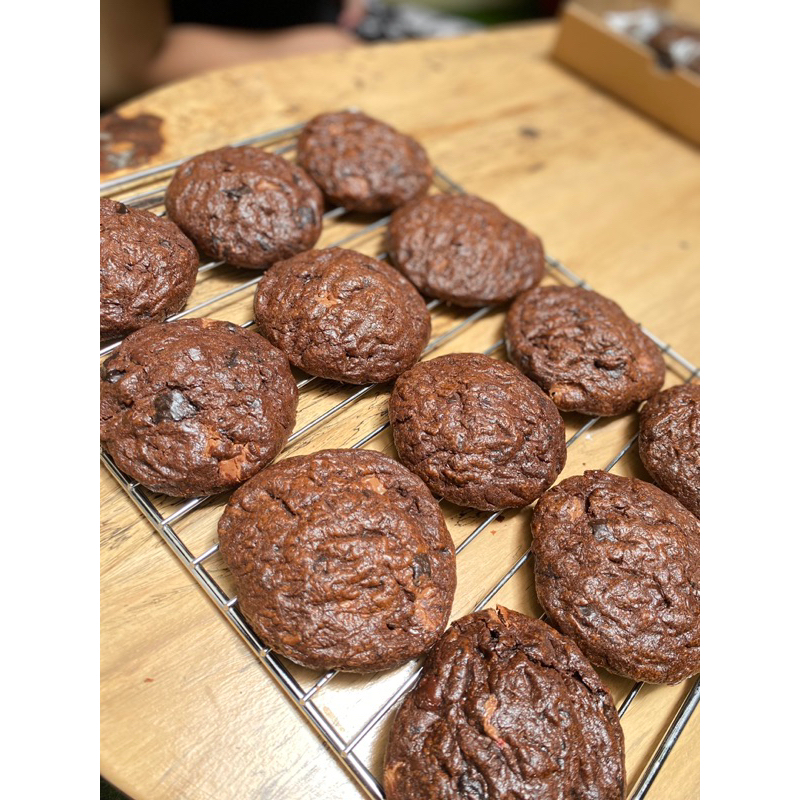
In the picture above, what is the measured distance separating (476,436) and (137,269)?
43.6 inches

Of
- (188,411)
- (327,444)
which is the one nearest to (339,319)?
(327,444)

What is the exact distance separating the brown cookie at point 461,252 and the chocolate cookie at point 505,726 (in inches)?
47.1

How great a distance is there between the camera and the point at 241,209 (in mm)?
2150

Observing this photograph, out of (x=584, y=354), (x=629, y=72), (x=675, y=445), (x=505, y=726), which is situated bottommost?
(x=505, y=726)

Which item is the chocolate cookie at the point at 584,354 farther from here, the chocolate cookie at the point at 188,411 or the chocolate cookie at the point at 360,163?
the chocolate cookie at the point at 188,411

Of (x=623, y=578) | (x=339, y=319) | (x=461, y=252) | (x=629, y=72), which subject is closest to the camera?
(x=623, y=578)

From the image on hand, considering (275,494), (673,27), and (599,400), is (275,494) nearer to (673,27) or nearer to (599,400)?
(599,400)

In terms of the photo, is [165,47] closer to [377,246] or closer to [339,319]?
[377,246]

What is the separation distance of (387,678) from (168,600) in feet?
1.99

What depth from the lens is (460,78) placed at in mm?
3537

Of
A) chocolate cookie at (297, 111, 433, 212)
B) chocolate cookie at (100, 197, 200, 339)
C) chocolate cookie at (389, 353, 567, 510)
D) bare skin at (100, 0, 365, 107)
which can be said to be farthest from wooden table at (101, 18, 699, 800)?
bare skin at (100, 0, 365, 107)

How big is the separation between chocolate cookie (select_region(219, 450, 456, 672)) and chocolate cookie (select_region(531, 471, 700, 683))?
0.31 meters

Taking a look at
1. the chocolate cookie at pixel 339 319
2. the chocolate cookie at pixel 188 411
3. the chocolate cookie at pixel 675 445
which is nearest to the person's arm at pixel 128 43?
the chocolate cookie at pixel 339 319

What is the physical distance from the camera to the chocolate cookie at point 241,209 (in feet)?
7.02
